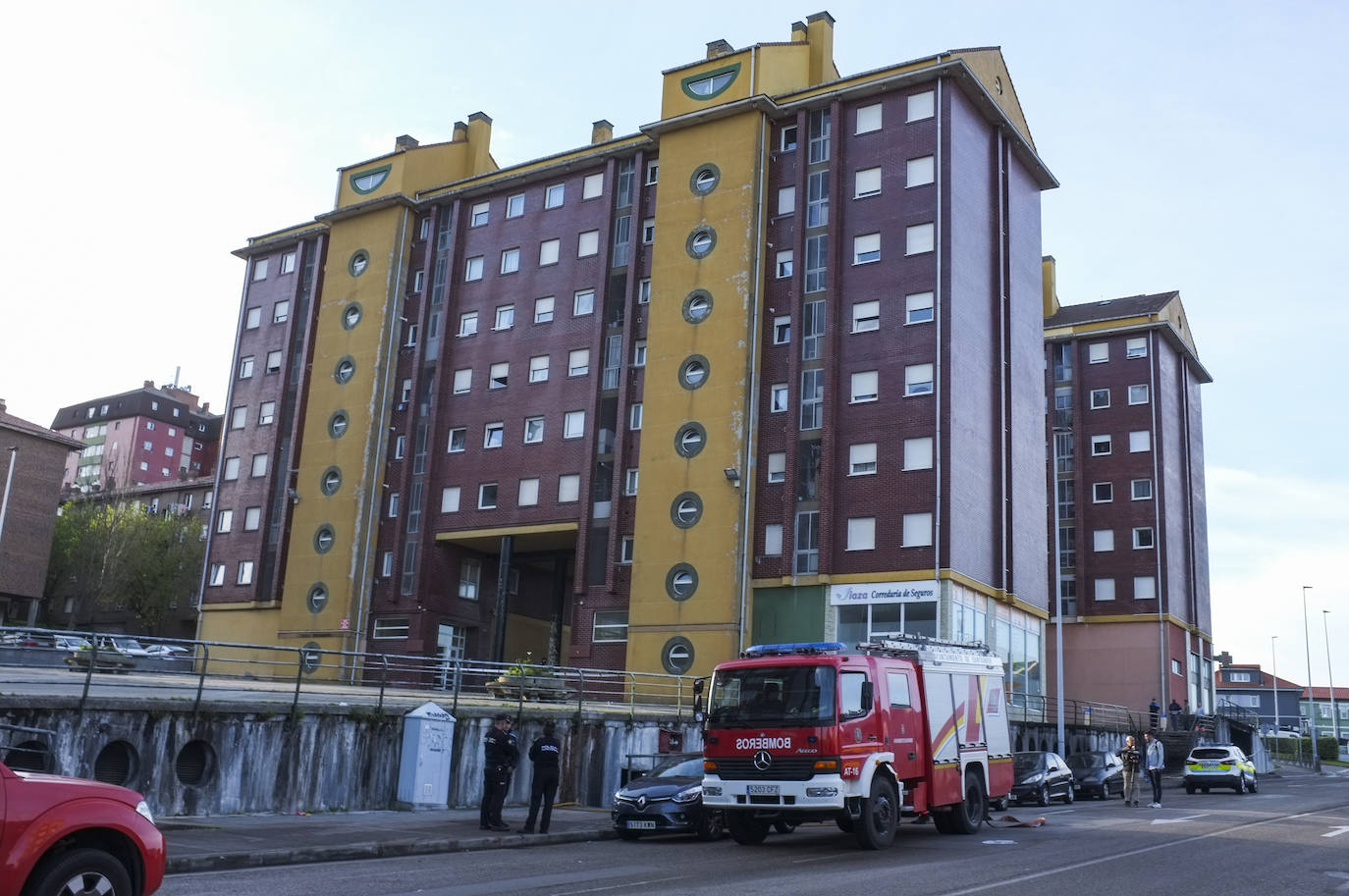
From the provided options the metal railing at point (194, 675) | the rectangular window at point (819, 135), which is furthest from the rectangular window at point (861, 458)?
the metal railing at point (194, 675)

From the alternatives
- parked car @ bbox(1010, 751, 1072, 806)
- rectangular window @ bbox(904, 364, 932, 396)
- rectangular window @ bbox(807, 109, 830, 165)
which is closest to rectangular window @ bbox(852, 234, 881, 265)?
rectangular window @ bbox(807, 109, 830, 165)

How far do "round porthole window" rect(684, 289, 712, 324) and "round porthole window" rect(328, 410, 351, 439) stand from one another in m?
17.2

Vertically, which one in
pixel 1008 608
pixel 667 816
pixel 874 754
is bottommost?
pixel 667 816

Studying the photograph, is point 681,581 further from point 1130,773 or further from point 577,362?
point 1130,773

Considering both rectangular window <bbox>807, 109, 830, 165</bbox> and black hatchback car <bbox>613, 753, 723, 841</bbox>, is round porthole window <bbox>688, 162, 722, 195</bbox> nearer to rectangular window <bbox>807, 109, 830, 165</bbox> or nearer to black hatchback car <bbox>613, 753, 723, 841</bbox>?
rectangular window <bbox>807, 109, 830, 165</bbox>

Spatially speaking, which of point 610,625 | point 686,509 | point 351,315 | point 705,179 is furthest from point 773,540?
point 351,315

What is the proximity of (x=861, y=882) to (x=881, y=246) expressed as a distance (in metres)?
33.5

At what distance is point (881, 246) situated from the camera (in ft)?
143

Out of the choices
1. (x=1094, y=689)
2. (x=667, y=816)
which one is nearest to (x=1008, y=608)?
(x=1094, y=689)

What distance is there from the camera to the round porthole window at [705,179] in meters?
46.5

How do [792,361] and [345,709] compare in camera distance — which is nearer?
[345,709]

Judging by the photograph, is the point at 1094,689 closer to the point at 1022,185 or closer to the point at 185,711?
the point at 1022,185

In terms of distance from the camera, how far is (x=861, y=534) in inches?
1620

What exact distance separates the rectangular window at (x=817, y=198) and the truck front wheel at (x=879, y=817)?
101 ft
